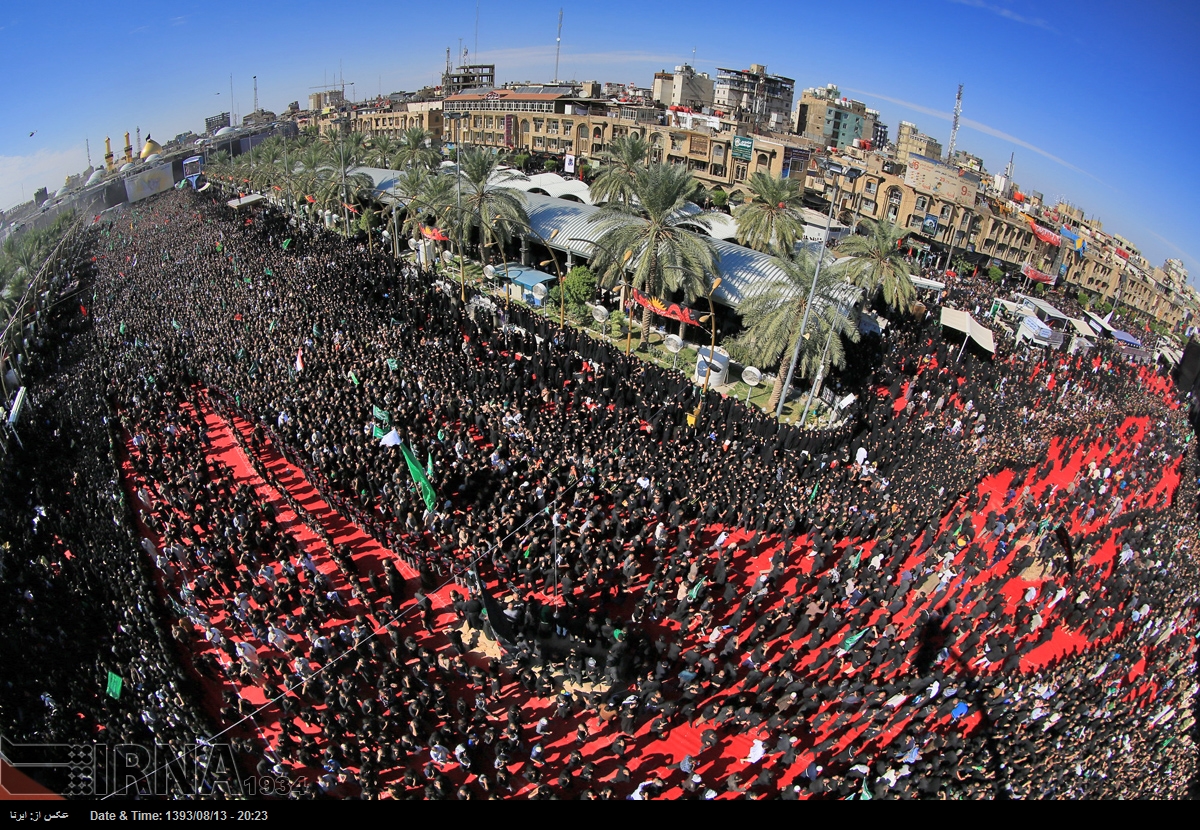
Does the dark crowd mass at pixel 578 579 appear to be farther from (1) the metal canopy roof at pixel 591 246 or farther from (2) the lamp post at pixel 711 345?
(1) the metal canopy roof at pixel 591 246

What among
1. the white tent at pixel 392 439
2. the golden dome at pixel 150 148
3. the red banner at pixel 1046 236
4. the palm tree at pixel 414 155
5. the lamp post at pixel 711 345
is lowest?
the white tent at pixel 392 439

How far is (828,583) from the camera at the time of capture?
39.0ft

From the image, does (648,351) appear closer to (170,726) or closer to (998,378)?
(998,378)

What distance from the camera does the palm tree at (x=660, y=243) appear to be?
2158cm

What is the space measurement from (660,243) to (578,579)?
13.8 metres

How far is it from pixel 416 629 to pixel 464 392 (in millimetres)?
8532

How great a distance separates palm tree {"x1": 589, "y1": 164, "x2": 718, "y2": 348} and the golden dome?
3533 inches

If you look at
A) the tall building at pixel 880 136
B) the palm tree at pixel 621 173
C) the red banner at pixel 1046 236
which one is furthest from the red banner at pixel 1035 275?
the tall building at pixel 880 136

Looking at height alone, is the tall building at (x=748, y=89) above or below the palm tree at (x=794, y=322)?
above

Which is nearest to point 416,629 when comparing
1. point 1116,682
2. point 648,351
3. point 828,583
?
point 828,583

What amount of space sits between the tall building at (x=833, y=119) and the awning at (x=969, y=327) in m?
74.6

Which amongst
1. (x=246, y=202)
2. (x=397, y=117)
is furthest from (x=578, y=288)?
(x=397, y=117)

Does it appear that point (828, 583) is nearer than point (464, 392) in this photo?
Yes

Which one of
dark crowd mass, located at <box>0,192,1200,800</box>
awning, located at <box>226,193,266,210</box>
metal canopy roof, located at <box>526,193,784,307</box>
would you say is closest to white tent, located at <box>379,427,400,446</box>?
dark crowd mass, located at <box>0,192,1200,800</box>
